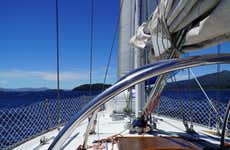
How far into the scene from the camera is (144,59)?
3287mm

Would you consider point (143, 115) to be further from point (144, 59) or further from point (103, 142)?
point (144, 59)

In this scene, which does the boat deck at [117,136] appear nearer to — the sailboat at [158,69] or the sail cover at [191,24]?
the sailboat at [158,69]

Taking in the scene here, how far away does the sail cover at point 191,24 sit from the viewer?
114cm

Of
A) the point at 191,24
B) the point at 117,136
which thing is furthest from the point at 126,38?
the point at 191,24

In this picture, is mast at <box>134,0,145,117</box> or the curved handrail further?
mast at <box>134,0,145,117</box>

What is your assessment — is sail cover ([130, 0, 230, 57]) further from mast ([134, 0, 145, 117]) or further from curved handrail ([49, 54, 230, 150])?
mast ([134, 0, 145, 117])

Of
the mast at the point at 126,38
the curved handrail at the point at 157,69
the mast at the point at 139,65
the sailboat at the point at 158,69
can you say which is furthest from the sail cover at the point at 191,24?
the mast at the point at 126,38

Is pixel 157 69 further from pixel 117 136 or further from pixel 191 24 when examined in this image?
pixel 117 136

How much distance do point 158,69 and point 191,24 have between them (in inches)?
22.9

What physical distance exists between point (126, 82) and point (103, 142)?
4.73 feet

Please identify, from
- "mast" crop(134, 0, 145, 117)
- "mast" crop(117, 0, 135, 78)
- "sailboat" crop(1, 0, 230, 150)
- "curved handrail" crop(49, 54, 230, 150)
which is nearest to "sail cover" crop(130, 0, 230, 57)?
"sailboat" crop(1, 0, 230, 150)

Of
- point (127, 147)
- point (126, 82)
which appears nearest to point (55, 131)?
point (127, 147)

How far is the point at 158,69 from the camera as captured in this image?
108 cm

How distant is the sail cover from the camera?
3.74 feet
